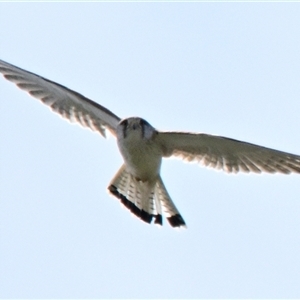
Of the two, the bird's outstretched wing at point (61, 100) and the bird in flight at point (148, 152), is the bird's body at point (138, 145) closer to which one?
the bird in flight at point (148, 152)

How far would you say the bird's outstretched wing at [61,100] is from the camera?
982 centimetres

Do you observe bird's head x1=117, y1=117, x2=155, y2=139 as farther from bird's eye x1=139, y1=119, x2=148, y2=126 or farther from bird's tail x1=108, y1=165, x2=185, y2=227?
bird's tail x1=108, y1=165, x2=185, y2=227

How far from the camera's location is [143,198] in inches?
390

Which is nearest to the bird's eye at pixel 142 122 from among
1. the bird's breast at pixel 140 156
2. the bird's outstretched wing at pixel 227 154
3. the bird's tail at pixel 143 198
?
the bird's breast at pixel 140 156

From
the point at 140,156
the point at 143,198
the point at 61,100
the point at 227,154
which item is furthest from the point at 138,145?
the point at 61,100

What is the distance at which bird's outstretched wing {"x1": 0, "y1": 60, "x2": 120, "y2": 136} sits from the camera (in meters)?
9.82

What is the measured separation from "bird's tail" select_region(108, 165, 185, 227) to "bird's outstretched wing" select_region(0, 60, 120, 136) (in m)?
0.67

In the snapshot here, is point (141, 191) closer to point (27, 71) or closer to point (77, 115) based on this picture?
point (77, 115)

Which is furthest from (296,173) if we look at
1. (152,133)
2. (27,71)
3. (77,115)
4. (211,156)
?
(27,71)

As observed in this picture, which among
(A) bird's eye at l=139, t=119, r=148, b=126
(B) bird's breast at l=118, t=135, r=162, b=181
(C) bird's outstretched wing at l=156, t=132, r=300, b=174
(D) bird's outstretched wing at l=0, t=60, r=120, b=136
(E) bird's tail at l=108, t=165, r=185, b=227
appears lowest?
(E) bird's tail at l=108, t=165, r=185, b=227

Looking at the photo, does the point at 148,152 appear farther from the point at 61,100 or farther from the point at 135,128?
the point at 61,100

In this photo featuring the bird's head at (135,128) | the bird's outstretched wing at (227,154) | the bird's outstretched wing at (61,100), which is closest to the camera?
the bird's head at (135,128)

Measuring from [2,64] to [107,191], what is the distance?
2.16 metres

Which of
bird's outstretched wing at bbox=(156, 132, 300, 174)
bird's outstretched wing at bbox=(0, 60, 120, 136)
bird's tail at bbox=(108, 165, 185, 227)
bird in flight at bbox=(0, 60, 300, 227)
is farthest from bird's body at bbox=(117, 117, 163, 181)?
bird's outstretched wing at bbox=(0, 60, 120, 136)
